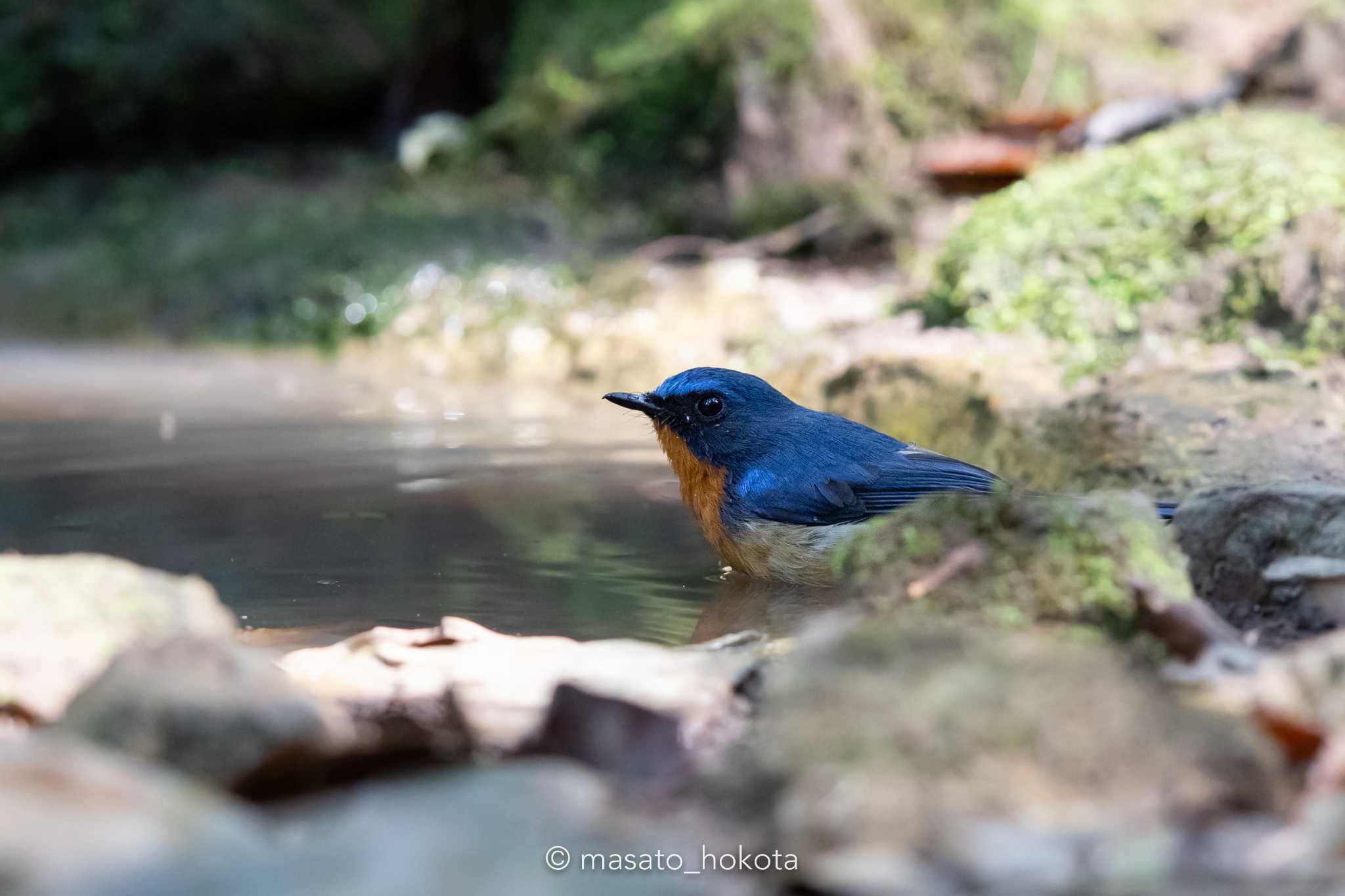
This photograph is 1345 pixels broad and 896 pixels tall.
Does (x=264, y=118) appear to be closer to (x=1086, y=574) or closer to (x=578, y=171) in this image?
(x=578, y=171)

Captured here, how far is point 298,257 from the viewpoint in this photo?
11305 millimetres

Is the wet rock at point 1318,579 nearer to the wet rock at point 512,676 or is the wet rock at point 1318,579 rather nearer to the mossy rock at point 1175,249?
the wet rock at point 512,676

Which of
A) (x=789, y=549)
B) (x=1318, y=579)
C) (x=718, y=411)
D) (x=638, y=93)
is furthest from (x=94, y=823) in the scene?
(x=638, y=93)

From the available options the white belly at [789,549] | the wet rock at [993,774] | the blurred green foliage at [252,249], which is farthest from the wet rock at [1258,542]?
the blurred green foliage at [252,249]

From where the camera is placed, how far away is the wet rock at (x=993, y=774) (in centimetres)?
175

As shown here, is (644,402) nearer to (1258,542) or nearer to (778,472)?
(778,472)

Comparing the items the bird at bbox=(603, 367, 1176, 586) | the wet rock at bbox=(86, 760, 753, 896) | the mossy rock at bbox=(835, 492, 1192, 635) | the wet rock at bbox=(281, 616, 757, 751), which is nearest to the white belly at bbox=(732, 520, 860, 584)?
the bird at bbox=(603, 367, 1176, 586)

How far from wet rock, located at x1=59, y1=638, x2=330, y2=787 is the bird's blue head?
263cm

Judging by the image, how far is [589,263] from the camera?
10.5 meters

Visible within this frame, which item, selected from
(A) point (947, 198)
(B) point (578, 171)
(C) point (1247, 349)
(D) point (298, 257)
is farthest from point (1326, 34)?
(D) point (298, 257)

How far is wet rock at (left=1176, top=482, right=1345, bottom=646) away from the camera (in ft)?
10.7

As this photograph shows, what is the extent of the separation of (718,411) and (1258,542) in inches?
78.5

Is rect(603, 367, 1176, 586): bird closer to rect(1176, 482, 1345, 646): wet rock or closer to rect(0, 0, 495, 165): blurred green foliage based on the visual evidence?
rect(1176, 482, 1345, 646): wet rock

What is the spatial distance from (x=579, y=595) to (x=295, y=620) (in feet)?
2.87
